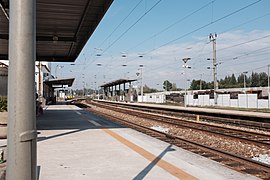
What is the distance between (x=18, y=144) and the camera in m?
2.34

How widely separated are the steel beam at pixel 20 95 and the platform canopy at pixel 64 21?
A: 27.5 ft

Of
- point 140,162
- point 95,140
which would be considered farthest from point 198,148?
point 140,162

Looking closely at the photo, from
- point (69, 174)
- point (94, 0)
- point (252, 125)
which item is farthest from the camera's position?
point (252, 125)

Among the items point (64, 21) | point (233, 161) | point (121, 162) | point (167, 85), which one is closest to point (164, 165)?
point (121, 162)

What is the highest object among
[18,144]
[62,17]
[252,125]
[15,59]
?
[62,17]

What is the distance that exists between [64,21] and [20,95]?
473 inches

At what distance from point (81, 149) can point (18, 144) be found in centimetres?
615

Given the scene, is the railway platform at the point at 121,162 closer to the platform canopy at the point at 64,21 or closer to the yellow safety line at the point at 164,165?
the yellow safety line at the point at 164,165

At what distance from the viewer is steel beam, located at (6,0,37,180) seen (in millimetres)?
2330

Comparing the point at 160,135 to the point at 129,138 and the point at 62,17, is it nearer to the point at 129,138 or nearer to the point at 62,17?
the point at 129,138

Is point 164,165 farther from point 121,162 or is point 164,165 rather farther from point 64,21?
point 64,21

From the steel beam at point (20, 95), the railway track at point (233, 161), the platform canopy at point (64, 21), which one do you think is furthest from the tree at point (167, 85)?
the steel beam at point (20, 95)

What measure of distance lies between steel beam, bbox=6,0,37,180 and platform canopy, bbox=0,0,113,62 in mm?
8397

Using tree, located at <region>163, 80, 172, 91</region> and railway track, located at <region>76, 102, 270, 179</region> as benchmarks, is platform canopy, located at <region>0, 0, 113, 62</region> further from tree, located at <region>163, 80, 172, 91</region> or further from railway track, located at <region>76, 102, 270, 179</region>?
tree, located at <region>163, 80, 172, 91</region>
